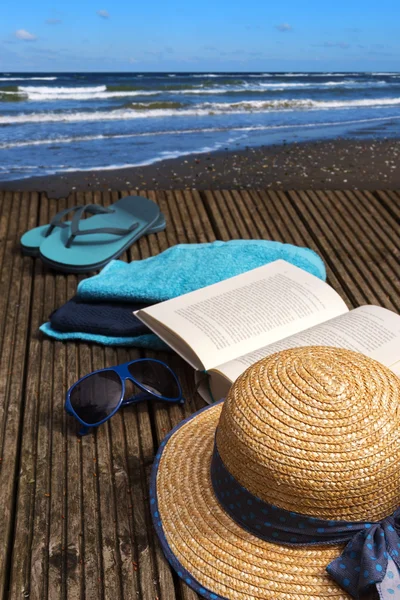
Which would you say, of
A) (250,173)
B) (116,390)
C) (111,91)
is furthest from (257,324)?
(111,91)

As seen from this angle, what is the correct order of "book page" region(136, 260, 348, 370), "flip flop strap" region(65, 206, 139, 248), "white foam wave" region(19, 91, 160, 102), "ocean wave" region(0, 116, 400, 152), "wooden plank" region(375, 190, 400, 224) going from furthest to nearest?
"white foam wave" region(19, 91, 160, 102)
"ocean wave" region(0, 116, 400, 152)
"wooden plank" region(375, 190, 400, 224)
"flip flop strap" region(65, 206, 139, 248)
"book page" region(136, 260, 348, 370)

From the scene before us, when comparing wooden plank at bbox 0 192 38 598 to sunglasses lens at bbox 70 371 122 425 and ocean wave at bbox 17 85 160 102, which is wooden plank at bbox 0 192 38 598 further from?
ocean wave at bbox 17 85 160 102

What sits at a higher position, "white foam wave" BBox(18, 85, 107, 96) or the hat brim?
"white foam wave" BBox(18, 85, 107, 96)

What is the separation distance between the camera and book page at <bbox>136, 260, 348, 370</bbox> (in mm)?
1543

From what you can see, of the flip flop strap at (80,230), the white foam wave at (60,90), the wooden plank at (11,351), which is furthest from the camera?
the white foam wave at (60,90)

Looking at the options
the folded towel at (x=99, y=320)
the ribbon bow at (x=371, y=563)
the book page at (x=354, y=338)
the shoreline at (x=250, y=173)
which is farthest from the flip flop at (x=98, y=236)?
the shoreline at (x=250, y=173)

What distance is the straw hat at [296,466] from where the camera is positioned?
0.94 m

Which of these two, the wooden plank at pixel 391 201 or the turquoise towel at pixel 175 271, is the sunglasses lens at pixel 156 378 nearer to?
the turquoise towel at pixel 175 271

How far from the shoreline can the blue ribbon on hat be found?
11.6 ft

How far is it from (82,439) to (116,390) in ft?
0.44

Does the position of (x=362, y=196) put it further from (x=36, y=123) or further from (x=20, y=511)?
(x=36, y=123)

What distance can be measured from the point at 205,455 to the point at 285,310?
60cm

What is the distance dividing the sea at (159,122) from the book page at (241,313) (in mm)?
3667

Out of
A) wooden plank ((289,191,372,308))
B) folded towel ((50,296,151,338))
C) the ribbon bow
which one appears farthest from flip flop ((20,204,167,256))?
the ribbon bow
